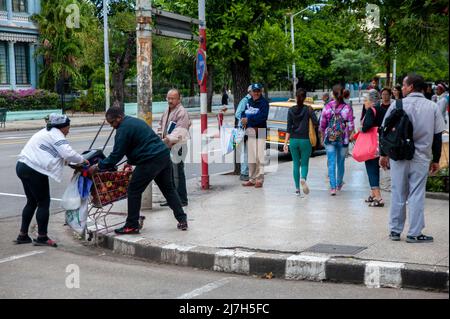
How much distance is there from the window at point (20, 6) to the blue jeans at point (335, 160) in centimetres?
3726

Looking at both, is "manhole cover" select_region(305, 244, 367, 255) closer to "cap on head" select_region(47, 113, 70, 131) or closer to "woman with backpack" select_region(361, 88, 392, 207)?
"woman with backpack" select_region(361, 88, 392, 207)

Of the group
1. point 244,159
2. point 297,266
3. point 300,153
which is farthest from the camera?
point 244,159

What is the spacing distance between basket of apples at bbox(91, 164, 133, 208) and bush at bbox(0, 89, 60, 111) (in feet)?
107

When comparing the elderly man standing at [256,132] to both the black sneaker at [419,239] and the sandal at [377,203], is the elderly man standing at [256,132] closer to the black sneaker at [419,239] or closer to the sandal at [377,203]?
the sandal at [377,203]

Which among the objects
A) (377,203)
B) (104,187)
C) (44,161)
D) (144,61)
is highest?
(144,61)

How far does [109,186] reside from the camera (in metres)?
8.64

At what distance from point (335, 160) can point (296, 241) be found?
3.94 metres

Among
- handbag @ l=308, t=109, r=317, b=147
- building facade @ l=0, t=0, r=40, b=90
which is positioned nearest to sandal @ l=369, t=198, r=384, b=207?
handbag @ l=308, t=109, r=317, b=147

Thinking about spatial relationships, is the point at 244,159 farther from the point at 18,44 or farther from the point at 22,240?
the point at 18,44

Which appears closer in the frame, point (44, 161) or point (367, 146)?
point (44, 161)

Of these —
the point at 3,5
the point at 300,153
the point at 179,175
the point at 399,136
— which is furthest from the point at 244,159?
the point at 3,5

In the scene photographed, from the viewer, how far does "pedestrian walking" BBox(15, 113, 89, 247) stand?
830 centimetres
